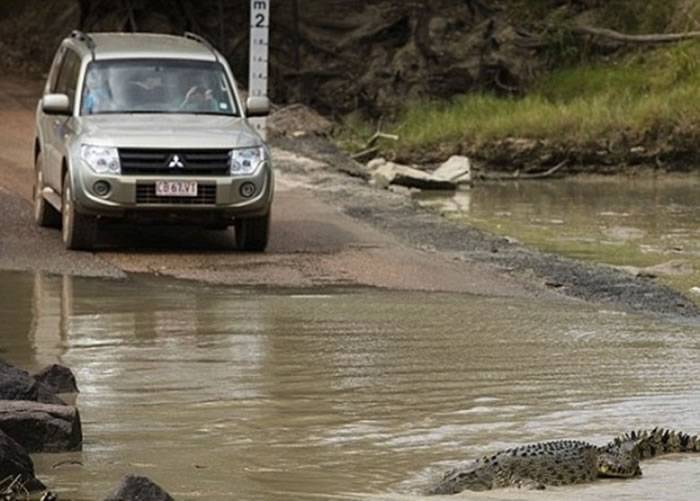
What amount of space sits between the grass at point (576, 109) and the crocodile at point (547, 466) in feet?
63.7

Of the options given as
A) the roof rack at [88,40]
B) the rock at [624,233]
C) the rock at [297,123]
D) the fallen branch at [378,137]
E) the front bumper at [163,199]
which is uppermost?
the roof rack at [88,40]

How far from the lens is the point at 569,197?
25.4 meters

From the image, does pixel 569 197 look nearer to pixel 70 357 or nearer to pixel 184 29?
pixel 184 29

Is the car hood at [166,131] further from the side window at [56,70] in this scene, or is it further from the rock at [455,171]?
the rock at [455,171]

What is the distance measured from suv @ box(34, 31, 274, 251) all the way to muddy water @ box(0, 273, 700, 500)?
1.38 metres

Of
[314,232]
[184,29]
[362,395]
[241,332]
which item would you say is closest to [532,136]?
[184,29]

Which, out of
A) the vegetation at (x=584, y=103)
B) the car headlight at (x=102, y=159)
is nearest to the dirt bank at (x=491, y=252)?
the car headlight at (x=102, y=159)

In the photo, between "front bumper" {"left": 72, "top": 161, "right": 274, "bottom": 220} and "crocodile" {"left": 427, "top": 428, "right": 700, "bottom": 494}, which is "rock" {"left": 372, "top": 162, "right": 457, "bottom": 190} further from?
"crocodile" {"left": 427, "top": 428, "right": 700, "bottom": 494}

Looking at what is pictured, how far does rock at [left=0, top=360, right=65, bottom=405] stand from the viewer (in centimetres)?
954

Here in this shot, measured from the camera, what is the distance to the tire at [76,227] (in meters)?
16.6

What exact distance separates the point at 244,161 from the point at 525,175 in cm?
1180

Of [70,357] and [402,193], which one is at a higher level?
[70,357]

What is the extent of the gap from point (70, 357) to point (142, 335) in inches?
38.4

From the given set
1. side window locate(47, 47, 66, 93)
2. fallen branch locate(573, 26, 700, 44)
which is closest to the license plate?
side window locate(47, 47, 66, 93)
